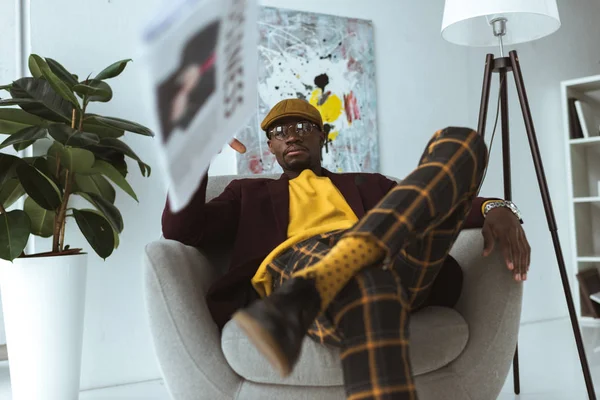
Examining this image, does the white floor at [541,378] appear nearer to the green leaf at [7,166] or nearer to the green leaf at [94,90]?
the green leaf at [7,166]

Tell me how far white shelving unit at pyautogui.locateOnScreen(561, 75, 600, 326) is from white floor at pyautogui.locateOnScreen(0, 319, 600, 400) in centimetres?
77

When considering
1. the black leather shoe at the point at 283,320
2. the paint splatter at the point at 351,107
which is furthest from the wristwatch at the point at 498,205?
the paint splatter at the point at 351,107

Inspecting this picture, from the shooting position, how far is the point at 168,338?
127cm

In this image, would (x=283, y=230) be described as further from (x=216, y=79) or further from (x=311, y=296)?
(x=216, y=79)

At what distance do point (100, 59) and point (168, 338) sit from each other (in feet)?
4.92

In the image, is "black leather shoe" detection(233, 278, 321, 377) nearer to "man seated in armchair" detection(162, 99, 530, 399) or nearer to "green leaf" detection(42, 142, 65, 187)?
Answer: "man seated in armchair" detection(162, 99, 530, 399)

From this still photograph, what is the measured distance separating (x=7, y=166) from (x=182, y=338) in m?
0.95

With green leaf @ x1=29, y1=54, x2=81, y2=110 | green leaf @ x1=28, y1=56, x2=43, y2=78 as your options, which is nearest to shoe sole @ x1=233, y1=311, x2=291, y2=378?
green leaf @ x1=29, y1=54, x2=81, y2=110

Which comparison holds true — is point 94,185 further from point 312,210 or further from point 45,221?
point 312,210

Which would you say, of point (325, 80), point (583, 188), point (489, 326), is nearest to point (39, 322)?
point (489, 326)

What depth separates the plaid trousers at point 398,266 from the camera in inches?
37.4

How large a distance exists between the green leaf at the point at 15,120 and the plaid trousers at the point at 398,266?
128 centimetres

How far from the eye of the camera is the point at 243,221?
1.60 metres

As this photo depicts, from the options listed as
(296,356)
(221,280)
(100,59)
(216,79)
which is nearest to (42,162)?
(100,59)
